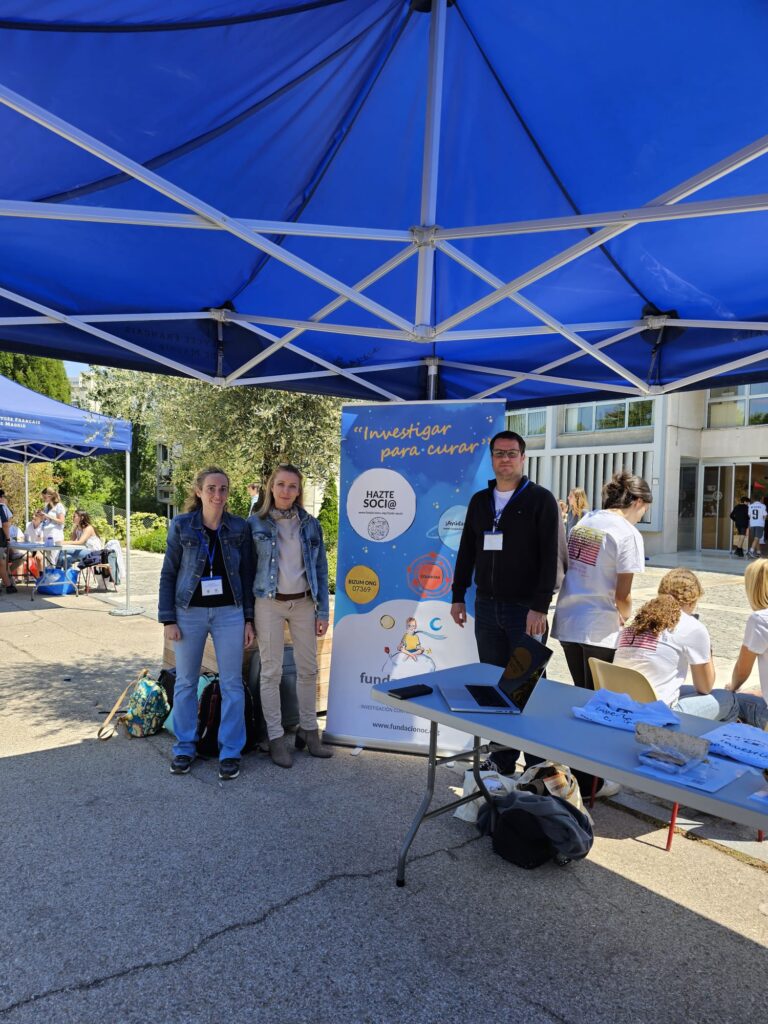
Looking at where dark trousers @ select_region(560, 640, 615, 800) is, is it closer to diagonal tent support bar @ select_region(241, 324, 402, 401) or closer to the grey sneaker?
the grey sneaker

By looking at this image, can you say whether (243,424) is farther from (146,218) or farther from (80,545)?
(146,218)

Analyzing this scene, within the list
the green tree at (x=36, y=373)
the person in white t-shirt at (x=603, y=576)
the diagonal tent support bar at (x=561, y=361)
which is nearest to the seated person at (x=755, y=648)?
the person in white t-shirt at (x=603, y=576)

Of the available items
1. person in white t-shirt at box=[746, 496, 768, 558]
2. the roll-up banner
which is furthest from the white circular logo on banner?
person in white t-shirt at box=[746, 496, 768, 558]

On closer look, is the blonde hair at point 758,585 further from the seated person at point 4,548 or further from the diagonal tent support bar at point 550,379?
the seated person at point 4,548

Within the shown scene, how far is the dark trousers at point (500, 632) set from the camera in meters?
3.74

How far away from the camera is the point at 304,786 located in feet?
12.6

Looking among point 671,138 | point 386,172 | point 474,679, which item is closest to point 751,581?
point 474,679

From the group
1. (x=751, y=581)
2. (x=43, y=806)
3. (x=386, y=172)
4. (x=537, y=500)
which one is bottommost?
(x=43, y=806)

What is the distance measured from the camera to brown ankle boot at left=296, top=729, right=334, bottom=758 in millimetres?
4285

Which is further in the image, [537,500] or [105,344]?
[105,344]

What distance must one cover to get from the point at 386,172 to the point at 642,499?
86.5 inches

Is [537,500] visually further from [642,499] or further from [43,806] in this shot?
[43,806]

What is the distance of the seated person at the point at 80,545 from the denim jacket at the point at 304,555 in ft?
26.2

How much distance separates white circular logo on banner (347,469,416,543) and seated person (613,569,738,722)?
151 centimetres
